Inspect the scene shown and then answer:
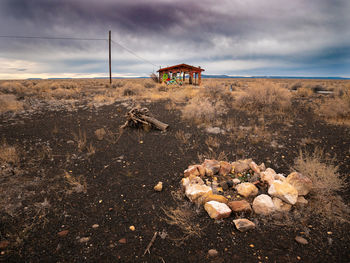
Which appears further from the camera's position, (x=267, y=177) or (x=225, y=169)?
(x=225, y=169)

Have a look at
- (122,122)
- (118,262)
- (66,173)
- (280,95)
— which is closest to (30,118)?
(122,122)

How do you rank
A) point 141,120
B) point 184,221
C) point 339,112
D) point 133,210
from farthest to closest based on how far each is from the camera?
1. point 339,112
2. point 141,120
3. point 133,210
4. point 184,221

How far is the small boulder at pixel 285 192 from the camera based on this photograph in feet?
9.74

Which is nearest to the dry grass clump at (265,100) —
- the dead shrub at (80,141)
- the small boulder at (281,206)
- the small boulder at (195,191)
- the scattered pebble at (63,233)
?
the small boulder at (281,206)

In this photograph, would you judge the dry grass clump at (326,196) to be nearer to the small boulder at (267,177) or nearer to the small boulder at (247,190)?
the small boulder at (267,177)

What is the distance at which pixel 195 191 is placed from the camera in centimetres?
324

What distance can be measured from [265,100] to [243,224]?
29.5ft

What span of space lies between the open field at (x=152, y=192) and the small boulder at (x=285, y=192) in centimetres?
21

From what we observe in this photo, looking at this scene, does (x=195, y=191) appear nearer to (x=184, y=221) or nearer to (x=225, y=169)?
(x=184, y=221)

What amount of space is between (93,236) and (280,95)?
447 inches

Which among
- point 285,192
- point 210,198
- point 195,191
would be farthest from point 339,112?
point 195,191

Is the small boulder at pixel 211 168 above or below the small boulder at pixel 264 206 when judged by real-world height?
above

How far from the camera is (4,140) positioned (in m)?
5.53

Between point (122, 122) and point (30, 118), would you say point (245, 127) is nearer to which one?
point (122, 122)
